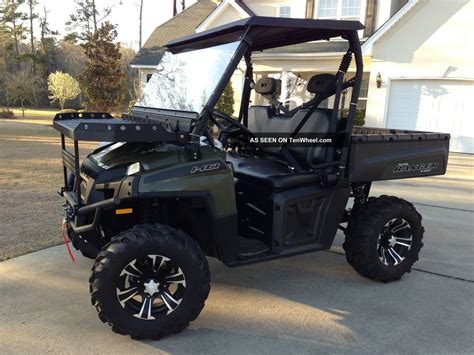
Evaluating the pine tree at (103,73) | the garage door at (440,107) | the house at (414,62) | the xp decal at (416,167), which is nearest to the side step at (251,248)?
the xp decal at (416,167)

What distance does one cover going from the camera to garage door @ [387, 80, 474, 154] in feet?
40.7

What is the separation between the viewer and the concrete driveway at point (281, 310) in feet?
9.33

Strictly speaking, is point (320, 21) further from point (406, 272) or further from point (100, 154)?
point (406, 272)

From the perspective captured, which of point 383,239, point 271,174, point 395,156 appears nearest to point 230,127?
point 271,174

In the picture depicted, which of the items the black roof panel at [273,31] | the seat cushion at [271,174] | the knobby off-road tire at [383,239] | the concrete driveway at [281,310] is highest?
the black roof panel at [273,31]

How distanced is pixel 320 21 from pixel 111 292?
236cm

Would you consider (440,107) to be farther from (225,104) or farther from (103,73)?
(103,73)

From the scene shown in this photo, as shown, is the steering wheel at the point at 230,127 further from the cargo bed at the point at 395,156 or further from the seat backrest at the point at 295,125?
the cargo bed at the point at 395,156

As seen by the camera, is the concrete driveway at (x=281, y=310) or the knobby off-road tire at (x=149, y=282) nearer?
the knobby off-road tire at (x=149, y=282)

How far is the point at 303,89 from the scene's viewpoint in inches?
167

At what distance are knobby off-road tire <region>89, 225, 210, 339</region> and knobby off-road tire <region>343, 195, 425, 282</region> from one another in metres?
1.52

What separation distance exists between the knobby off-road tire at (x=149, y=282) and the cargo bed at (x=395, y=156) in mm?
1569

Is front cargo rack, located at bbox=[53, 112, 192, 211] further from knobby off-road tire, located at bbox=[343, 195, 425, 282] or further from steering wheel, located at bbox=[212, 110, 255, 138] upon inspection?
knobby off-road tire, located at bbox=[343, 195, 425, 282]

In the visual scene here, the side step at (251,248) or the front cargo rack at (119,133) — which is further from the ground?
the front cargo rack at (119,133)
